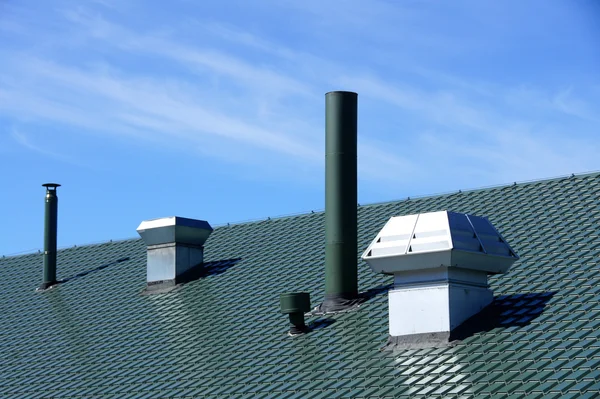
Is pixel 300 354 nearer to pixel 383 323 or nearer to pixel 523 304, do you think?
pixel 383 323

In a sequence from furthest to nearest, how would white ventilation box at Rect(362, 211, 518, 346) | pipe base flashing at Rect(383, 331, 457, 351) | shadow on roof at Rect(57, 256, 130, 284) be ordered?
shadow on roof at Rect(57, 256, 130, 284) → white ventilation box at Rect(362, 211, 518, 346) → pipe base flashing at Rect(383, 331, 457, 351)

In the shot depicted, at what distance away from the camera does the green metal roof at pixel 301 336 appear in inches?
795

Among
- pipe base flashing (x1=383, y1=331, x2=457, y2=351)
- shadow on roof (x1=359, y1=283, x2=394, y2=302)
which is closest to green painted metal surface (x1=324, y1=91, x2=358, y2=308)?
shadow on roof (x1=359, y1=283, x2=394, y2=302)

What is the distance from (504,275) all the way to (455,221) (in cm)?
203

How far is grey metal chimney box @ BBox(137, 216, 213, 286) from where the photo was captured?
29.5m

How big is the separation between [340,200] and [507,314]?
5423mm

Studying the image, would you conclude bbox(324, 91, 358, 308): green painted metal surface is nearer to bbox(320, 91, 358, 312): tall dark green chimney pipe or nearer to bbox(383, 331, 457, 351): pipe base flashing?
bbox(320, 91, 358, 312): tall dark green chimney pipe

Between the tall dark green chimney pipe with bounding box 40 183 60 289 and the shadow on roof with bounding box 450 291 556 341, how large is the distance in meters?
14.0

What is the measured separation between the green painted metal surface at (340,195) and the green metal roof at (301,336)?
604mm

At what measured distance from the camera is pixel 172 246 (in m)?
29.8

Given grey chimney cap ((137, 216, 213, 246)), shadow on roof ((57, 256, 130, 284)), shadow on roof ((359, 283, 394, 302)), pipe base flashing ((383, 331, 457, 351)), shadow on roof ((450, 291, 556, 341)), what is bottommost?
pipe base flashing ((383, 331, 457, 351))

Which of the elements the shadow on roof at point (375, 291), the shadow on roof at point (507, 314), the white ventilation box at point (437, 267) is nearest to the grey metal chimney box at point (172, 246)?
the shadow on roof at point (375, 291)

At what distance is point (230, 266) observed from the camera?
95.9 feet

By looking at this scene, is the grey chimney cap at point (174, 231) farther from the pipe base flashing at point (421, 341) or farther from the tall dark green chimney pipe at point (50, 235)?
the pipe base flashing at point (421, 341)
